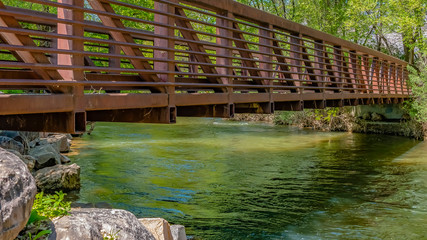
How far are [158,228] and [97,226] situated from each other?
4.30ft

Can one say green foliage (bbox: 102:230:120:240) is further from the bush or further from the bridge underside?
the bridge underside

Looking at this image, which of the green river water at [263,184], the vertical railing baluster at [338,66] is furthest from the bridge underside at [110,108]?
the vertical railing baluster at [338,66]

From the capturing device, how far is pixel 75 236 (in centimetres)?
426

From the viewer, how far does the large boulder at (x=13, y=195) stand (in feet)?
11.4

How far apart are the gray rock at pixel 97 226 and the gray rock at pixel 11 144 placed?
23.4 feet

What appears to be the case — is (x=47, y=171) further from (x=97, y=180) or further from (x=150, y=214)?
Result: (x=150, y=214)

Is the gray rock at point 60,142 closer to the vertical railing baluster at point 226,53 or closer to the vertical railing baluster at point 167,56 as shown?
the vertical railing baluster at point 226,53

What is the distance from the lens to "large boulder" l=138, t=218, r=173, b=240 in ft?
18.9

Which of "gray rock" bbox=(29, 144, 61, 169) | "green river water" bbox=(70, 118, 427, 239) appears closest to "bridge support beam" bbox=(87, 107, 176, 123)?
"green river water" bbox=(70, 118, 427, 239)

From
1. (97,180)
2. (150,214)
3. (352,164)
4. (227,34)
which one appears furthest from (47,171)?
(352,164)

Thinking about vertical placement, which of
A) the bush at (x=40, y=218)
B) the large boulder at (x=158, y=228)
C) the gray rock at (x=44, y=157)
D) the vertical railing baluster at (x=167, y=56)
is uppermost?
the vertical railing baluster at (x=167, y=56)

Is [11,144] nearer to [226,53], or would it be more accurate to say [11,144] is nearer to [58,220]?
[226,53]

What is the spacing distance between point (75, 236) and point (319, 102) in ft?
32.1

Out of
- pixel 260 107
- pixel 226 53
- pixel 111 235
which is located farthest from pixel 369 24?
pixel 111 235
